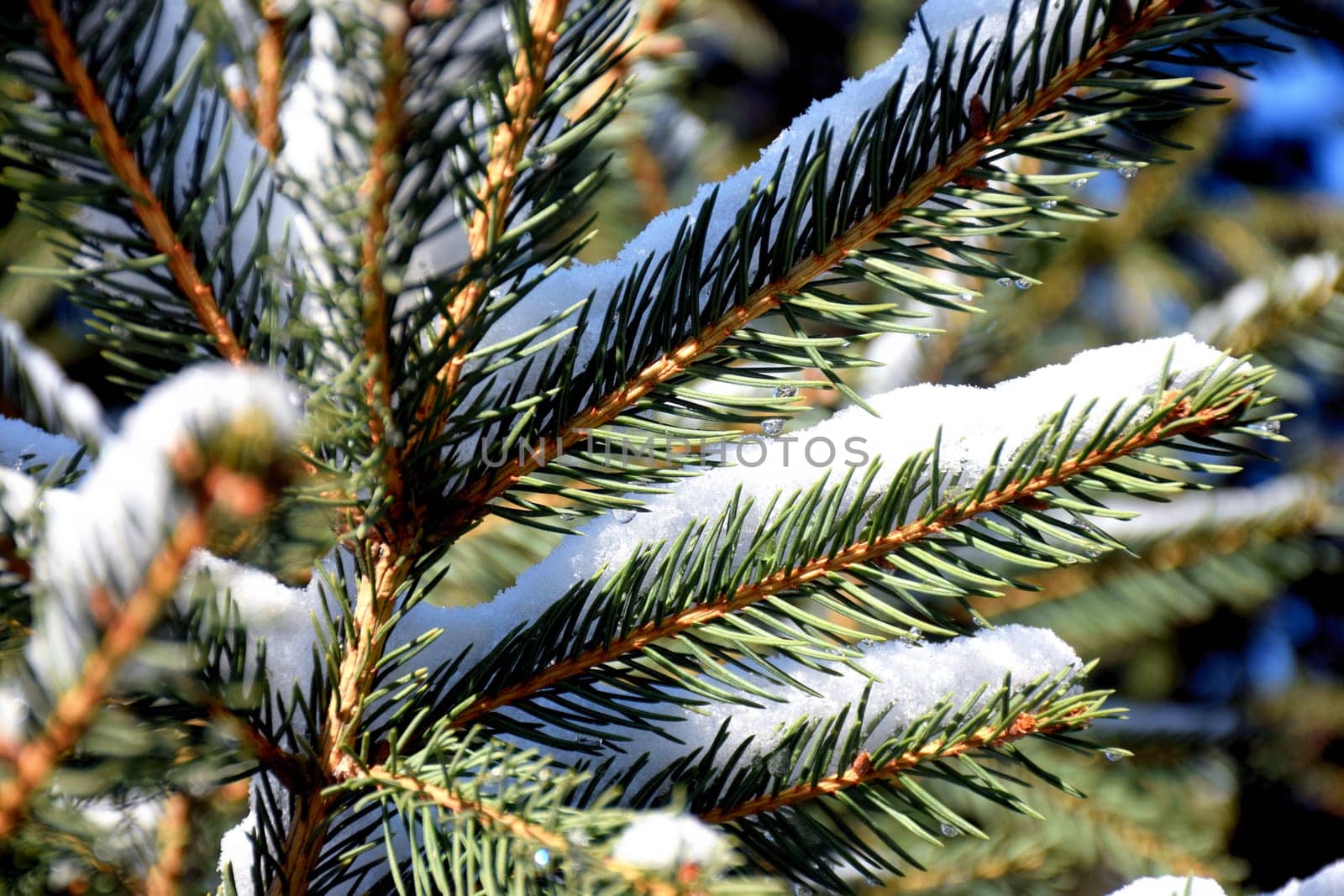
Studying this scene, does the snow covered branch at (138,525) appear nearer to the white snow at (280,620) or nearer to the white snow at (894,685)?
the white snow at (280,620)

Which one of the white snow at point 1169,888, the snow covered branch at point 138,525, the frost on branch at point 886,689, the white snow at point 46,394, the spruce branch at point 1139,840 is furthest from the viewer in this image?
the spruce branch at point 1139,840

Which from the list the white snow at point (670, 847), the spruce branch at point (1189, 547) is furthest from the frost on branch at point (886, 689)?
the spruce branch at point (1189, 547)

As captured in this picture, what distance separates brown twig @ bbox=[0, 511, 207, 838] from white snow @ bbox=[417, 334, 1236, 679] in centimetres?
29

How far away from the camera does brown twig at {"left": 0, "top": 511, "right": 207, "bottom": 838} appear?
296mm

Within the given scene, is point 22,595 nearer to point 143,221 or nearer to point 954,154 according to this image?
point 143,221

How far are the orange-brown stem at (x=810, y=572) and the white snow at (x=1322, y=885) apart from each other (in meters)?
0.26

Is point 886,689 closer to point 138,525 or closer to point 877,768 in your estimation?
point 877,768

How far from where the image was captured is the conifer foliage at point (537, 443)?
39 centimetres

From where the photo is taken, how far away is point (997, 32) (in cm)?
56

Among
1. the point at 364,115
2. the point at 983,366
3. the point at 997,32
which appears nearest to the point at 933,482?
the point at 997,32

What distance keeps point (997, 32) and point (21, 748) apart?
0.56 metres

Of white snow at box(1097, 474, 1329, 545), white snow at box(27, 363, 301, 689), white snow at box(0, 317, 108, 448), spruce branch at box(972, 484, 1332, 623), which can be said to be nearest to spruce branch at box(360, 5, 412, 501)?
white snow at box(27, 363, 301, 689)

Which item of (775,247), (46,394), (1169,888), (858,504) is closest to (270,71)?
(46,394)

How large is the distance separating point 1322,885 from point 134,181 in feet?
2.31
